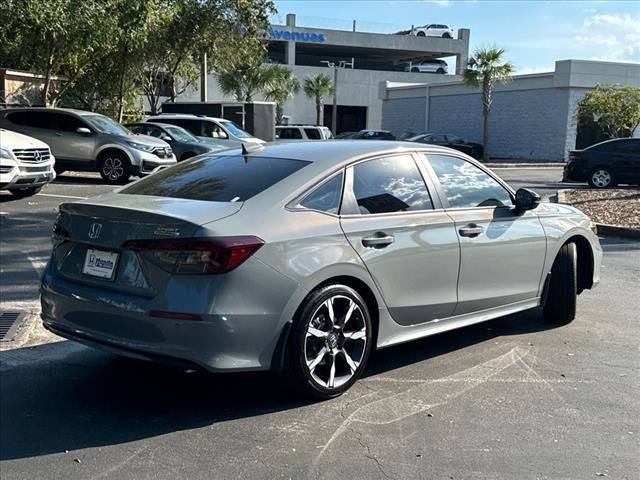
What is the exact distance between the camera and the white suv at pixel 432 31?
6431cm

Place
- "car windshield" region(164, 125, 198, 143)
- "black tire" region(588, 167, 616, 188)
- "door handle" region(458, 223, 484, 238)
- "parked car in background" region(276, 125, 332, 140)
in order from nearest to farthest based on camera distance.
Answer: "door handle" region(458, 223, 484, 238)
"car windshield" region(164, 125, 198, 143)
"black tire" region(588, 167, 616, 188)
"parked car in background" region(276, 125, 332, 140)

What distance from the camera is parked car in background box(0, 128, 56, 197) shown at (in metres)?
12.0

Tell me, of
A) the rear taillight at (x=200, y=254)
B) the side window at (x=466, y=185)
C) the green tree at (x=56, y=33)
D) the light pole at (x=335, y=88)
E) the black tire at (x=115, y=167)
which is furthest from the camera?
the light pole at (x=335, y=88)

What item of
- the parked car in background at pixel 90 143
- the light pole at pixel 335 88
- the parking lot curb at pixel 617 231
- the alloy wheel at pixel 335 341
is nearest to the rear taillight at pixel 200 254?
the alloy wheel at pixel 335 341

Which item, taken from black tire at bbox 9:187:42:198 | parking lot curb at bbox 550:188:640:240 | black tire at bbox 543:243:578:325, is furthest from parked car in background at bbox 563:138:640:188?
black tire at bbox 543:243:578:325

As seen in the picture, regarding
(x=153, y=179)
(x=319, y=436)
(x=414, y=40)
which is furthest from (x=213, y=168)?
(x=414, y=40)

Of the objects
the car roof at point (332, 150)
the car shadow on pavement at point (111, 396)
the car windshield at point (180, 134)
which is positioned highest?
the car windshield at point (180, 134)

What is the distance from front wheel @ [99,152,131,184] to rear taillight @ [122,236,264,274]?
13.5 m

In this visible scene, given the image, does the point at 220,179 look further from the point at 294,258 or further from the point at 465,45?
the point at 465,45

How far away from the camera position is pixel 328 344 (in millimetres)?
4348

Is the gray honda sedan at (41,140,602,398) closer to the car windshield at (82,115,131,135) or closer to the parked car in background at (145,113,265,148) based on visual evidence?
the car windshield at (82,115,131,135)

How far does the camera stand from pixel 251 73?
3941 centimetres

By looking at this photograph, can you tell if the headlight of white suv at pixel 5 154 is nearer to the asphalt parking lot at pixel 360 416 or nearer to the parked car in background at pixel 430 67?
the asphalt parking lot at pixel 360 416

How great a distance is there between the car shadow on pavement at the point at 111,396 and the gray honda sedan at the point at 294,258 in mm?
430
